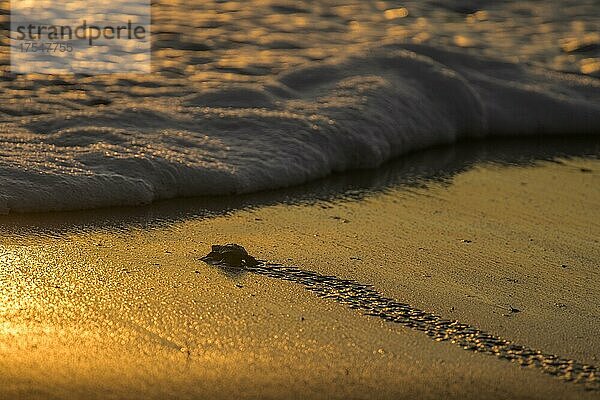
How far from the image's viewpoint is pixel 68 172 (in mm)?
3543

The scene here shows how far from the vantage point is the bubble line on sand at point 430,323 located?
2305mm

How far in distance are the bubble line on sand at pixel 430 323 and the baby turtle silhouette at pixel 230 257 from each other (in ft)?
0.08

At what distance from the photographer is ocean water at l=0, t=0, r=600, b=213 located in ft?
12.1

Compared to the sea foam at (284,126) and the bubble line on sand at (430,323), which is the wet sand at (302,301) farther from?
the sea foam at (284,126)

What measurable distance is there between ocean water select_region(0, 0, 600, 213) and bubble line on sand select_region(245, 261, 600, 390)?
911mm

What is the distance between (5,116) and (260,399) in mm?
2481

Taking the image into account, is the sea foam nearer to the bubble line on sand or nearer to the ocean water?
the ocean water

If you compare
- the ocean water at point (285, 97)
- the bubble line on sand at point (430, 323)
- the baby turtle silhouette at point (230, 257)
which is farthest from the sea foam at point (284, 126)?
the bubble line on sand at point (430, 323)

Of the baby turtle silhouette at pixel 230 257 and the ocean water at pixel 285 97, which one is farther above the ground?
the ocean water at pixel 285 97

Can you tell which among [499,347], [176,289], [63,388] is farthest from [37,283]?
[499,347]

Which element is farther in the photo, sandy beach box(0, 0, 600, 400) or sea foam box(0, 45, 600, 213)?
sea foam box(0, 45, 600, 213)

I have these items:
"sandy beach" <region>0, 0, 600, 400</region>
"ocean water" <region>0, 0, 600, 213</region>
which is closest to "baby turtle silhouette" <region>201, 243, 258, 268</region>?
"sandy beach" <region>0, 0, 600, 400</region>

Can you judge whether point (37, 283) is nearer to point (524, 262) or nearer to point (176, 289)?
point (176, 289)

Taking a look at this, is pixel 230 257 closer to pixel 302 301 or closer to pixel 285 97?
pixel 302 301
